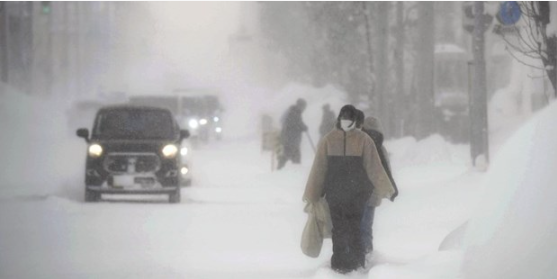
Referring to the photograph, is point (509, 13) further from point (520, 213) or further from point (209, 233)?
point (520, 213)

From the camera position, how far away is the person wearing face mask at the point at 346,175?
10586 millimetres

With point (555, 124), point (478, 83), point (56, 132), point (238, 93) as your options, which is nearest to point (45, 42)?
point (238, 93)

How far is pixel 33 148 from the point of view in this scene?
4366 cm

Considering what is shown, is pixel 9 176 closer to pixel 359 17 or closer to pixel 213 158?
pixel 213 158

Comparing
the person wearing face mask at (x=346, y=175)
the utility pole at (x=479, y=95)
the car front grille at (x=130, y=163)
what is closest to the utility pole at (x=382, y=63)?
the utility pole at (x=479, y=95)

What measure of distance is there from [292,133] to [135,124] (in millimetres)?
10640

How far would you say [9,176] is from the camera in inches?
1248

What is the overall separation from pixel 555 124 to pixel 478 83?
1608 cm

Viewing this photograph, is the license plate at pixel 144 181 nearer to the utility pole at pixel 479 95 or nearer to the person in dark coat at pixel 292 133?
the utility pole at pixel 479 95

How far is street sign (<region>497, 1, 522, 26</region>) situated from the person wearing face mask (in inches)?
340

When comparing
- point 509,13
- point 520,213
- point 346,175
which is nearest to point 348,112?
point 346,175

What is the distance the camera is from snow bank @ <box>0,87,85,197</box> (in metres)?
28.2

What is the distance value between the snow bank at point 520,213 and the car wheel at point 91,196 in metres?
12.3

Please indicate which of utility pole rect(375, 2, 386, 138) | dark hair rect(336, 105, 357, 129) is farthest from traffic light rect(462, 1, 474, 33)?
utility pole rect(375, 2, 386, 138)
